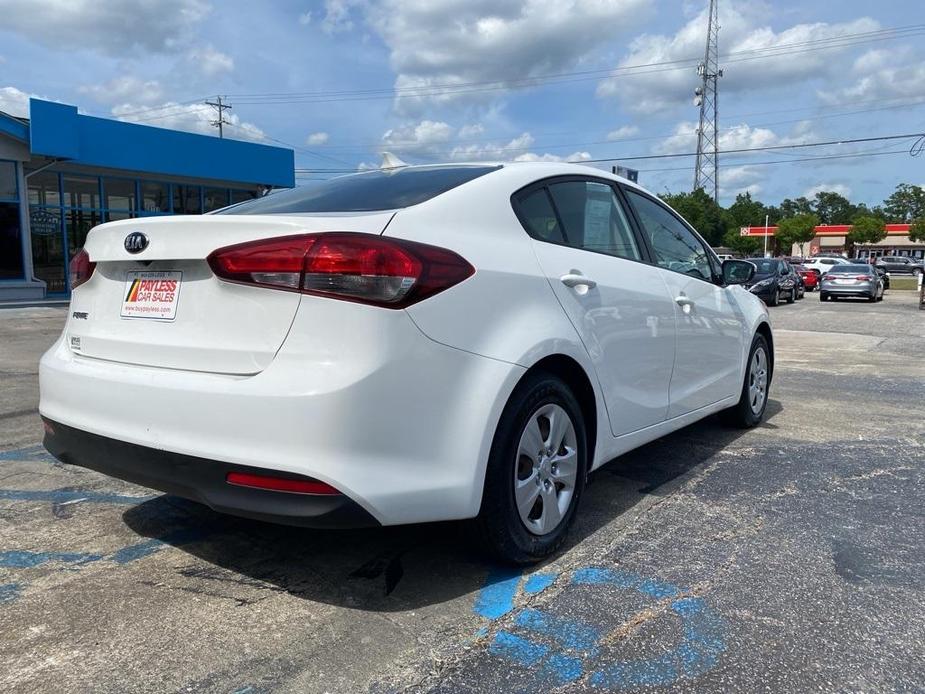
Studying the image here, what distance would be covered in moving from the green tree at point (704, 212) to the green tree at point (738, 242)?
1650 millimetres

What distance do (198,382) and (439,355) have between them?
2.76 ft

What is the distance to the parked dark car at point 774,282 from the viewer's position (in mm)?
23875

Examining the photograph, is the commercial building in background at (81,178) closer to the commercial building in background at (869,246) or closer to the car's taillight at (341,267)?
→ the car's taillight at (341,267)

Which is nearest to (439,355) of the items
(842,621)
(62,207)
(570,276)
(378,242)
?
(378,242)

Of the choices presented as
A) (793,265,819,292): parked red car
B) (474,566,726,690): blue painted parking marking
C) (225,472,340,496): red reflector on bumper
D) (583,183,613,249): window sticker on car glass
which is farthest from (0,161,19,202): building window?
(793,265,819,292): parked red car

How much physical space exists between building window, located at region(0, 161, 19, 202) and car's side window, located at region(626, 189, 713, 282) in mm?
20104

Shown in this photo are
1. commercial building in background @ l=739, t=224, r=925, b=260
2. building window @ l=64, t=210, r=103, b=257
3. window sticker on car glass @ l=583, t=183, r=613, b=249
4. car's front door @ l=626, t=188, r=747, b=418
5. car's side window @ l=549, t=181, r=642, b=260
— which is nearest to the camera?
car's side window @ l=549, t=181, r=642, b=260

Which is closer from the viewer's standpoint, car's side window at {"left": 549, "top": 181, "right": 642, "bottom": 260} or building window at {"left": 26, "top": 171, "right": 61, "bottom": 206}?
car's side window at {"left": 549, "top": 181, "right": 642, "bottom": 260}

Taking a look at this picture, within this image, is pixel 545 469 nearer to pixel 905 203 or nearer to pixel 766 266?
pixel 766 266

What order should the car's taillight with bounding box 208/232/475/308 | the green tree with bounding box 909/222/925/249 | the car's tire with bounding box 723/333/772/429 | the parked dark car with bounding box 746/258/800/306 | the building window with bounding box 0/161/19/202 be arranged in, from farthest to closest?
1. the green tree with bounding box 909/222/925/249
2. the parked dark car with bounding box 746/258/800/306
3. the building window with bounding box 0/161/19/202
4. the car's tire with bounding box 723/333/772/429
5. the car's taillight with bounding box 208/232/475/308

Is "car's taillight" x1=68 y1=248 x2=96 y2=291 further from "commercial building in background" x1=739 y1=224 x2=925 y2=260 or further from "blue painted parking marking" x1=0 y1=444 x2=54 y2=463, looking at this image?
"commercial building in background" x1=739 y1=224 x2=925 y2=260

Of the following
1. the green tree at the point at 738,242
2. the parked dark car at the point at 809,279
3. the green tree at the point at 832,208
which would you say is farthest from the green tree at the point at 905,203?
the parked dark car at the point at 809,279

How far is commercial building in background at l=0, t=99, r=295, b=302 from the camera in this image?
1914cm

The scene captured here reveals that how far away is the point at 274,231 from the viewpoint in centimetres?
260
